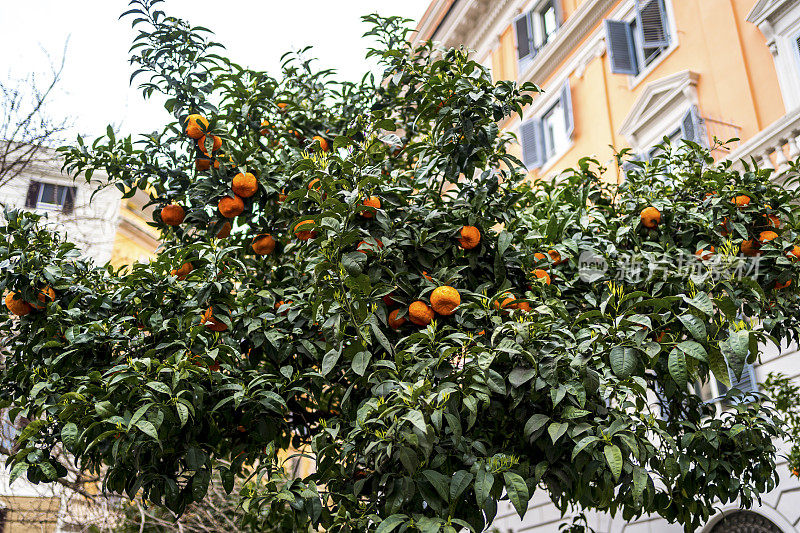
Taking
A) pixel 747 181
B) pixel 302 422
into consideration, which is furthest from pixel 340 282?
pixel 747 181

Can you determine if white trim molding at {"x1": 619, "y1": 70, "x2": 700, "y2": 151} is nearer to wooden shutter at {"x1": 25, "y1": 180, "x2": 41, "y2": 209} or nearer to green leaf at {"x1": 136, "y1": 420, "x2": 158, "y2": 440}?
green leaf at {"x1": 136, "y1": 420, "x2": 158, "y2": 440}

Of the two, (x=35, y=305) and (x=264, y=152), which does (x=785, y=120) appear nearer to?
(x=264, y=152)

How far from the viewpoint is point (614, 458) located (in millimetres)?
3236

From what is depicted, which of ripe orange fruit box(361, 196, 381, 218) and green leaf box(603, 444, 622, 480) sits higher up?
ripe orange fruit box(361, 196, 381, 218)

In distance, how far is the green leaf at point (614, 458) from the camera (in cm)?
317

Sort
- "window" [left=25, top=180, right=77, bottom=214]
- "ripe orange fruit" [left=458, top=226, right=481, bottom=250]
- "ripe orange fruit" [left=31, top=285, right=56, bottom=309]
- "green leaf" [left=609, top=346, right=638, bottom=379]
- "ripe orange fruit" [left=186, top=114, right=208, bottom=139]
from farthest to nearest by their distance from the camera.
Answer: "window" [left=25, top=180, right=77, bottom=214], "ripe orange fruit" [left=186, top=114, right=208, bottom=139], "ripe orange fruit" [left=31, top=285, right=56, bottom=309], "ripe orange fruit" [left=458, top=226, right=481, bottom=250], "green leaf" [left=609, top=346, right=638, bottom=379]

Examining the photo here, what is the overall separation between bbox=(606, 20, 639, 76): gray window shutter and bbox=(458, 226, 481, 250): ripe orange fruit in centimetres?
881

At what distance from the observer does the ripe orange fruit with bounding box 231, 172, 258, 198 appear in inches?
192

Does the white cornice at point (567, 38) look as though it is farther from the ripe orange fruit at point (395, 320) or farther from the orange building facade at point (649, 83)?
the ripe orange fruit at point (395, 320)

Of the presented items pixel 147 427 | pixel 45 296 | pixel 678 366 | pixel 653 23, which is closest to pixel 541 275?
pixel 678 366

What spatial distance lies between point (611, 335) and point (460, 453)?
91 centimetres

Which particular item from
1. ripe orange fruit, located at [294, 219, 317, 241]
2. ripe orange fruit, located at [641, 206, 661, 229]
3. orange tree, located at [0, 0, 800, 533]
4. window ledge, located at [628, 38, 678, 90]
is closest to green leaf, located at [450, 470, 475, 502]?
orange tree, located at [0, 0, 800, 533]

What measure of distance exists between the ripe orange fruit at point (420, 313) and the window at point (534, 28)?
1187 cm

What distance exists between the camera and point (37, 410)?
435cm
